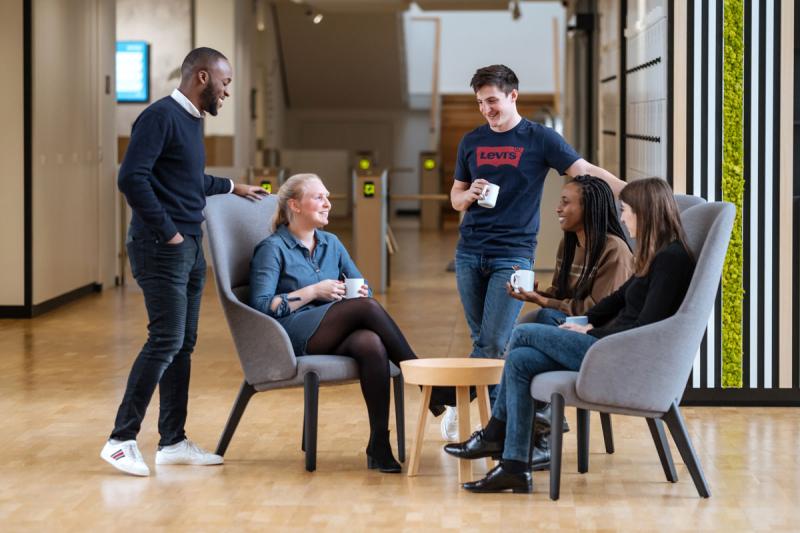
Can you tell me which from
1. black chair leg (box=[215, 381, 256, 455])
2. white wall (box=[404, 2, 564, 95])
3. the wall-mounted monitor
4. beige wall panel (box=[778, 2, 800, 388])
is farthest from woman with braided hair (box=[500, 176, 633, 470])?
white wall (box=[404, 2, 564, 95])

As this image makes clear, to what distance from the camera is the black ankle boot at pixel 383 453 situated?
15.2 feet

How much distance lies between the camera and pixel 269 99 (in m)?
19.9

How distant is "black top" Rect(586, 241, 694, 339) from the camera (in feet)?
13.9

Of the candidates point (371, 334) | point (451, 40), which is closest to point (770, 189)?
point (371, 334)

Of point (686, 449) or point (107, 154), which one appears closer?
point (686, 449)

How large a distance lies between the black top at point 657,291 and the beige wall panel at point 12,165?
5.95 m

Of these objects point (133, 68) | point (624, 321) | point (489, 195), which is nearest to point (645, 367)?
point (624, 321)

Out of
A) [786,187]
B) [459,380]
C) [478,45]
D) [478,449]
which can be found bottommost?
[478,449]

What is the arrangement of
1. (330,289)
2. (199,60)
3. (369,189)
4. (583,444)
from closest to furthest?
1. (199,60)
2. (583,444)
3. (330,289)
4. (369,189)

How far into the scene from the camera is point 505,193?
495 centimetres

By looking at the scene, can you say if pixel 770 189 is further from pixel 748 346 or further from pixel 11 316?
pixel 11 316

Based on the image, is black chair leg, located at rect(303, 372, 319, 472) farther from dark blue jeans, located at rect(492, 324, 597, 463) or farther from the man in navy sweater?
dark blue jeans, located at rect(492, 324, 597, 463)

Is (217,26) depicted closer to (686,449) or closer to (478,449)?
(478,449)

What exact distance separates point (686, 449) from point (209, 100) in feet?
6.40
